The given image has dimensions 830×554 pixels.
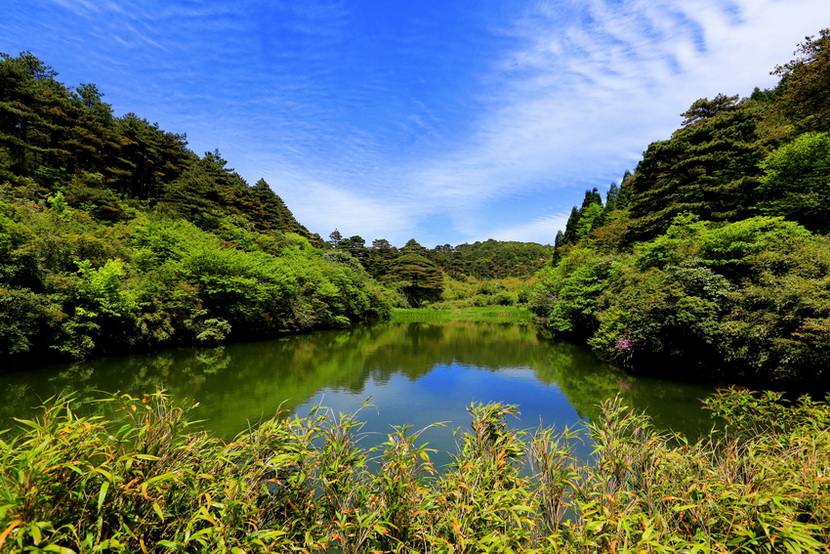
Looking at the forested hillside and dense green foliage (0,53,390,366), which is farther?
dense green foliage (0,53,390,366)

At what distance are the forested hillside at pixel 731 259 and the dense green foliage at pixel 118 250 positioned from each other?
17196mm

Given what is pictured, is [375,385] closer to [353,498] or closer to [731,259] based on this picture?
[353,498]

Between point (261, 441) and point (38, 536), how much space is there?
53.3 inches

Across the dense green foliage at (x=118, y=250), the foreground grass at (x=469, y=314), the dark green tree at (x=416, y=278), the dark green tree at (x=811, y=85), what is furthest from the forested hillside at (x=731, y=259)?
the dark green tree at (x=416, y=278)

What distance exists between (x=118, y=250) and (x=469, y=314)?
34.0 metres

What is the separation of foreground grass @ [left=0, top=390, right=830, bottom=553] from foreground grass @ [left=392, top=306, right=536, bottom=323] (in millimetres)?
32764

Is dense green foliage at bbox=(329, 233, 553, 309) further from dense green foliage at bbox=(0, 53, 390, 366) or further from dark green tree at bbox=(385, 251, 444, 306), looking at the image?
dense green foliage at bbox=(0, 53, 390, 366)

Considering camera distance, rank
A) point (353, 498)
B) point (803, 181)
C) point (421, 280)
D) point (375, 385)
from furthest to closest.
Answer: point (421, 280) < point (803, 181) < point (375, 385) < point (353, 498)

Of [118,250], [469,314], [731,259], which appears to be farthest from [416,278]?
[731,259]

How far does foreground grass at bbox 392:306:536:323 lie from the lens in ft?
122

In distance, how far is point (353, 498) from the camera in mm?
2584

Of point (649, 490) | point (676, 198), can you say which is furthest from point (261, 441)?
point (676, 198)

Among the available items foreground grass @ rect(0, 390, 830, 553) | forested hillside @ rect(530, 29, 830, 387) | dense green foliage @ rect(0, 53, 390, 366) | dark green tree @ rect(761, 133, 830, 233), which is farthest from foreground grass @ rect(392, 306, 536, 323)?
foreground grass @ rect(0, 390, 830, 553)

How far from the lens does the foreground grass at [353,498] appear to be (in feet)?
5.24
